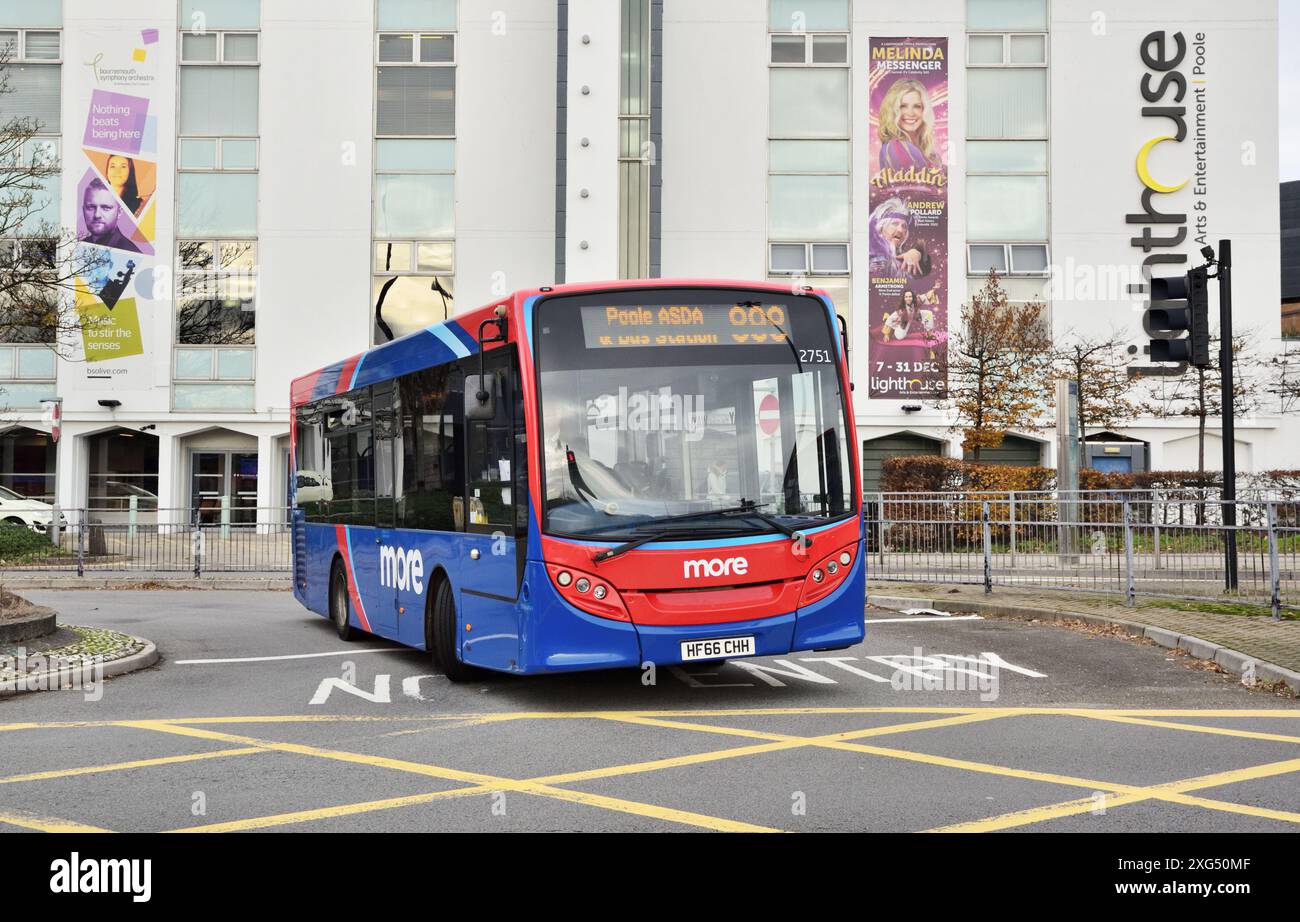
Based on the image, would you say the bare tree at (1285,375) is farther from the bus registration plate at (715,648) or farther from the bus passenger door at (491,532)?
the bus passenger door at (491,532)

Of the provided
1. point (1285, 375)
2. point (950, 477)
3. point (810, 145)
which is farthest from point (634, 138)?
point (1285, 375)

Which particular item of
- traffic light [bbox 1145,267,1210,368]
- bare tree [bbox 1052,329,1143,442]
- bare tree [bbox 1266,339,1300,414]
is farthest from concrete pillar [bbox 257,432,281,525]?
traffic light [bbox 1145,267,1210,368]

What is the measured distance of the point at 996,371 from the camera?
Answer: 34969 mm

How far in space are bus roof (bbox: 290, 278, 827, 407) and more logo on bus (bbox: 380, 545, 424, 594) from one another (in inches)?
63.8

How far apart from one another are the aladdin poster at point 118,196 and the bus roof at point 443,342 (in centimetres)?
2664

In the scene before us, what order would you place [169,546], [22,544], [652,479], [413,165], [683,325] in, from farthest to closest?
1. [413,165]
2. [22,544]
3. [169,546]
4. [683,325]
5. [652,479]

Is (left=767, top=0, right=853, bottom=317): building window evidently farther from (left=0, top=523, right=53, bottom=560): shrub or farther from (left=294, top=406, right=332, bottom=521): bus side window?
(left=294, top=406, right=332, bottom=521): bus side window

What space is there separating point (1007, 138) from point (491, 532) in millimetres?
34291

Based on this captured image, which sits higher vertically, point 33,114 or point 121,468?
point 33,114

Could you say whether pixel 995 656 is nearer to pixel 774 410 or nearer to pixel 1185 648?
pixel 1185 648

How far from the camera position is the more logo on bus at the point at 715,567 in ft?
31.0

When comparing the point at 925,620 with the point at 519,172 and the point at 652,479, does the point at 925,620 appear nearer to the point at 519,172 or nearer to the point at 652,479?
the point at 652,479

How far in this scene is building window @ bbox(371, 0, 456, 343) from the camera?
4056cm
